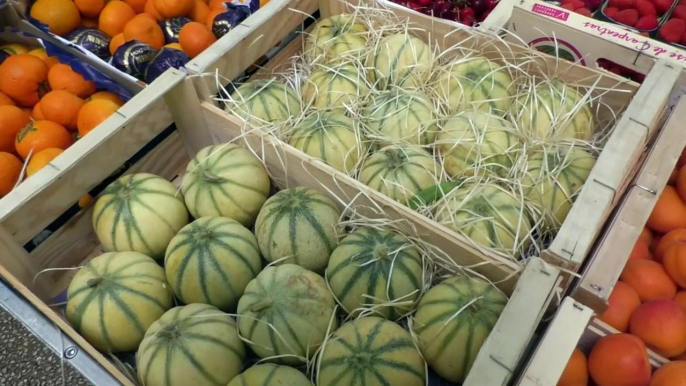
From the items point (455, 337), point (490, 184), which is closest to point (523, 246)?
point (490, 184)

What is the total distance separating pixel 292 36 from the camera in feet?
5.86

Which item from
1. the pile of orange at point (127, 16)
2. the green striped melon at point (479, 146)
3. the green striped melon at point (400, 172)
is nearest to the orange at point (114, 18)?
the pile of orange at point (127, 16)

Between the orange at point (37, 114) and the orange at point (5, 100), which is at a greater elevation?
the orange at point (5, 100)

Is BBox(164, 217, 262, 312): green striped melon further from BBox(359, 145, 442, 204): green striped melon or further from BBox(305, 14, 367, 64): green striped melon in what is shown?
BBox(305, 14, 367, 64): green striped melon

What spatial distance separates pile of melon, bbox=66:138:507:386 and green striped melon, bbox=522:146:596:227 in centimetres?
31

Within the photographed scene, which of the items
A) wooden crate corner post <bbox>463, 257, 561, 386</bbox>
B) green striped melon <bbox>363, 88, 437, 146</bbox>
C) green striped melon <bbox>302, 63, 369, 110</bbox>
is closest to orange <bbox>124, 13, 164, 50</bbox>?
green striped melon <bbox>302, 63, 369, 110</bbox>

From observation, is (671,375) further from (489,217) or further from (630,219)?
(489,217)

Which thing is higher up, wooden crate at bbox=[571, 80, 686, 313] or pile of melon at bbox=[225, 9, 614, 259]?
pile of melon at bbox=[225, 9, 614, 259]

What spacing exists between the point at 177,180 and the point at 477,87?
0.98 meters

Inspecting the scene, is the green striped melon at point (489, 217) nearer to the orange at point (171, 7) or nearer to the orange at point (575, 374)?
the orange at point (575, 374)

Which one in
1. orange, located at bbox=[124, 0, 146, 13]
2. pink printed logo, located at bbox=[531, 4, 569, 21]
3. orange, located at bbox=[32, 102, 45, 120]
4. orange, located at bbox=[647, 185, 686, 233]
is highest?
pink printed logo, located at bbox=[531, 4, 569, 21]

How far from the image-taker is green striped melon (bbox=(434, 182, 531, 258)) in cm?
117

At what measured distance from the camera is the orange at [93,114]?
155 cm

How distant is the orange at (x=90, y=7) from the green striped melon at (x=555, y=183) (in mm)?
1721
